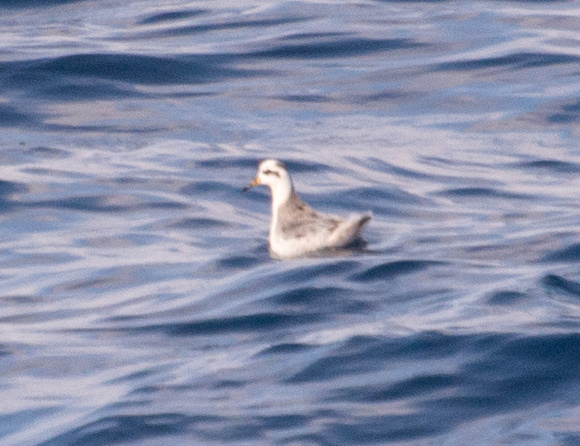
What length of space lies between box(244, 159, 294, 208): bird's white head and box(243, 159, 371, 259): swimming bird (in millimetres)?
67

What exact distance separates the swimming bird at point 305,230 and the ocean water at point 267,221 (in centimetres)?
25

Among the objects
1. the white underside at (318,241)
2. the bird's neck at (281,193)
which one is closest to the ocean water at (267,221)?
the white underside at (318,241)

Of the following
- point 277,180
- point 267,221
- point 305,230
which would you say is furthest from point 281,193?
point 267,221

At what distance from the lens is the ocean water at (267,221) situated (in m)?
7.79

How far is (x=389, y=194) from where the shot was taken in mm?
15680

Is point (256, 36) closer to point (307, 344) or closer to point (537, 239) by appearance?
point (537, 239)

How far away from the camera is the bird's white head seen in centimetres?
1370

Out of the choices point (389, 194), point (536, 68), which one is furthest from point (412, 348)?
point (536, 68)

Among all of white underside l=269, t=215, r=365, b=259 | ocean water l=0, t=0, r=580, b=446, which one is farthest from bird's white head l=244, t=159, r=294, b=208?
white underside l=269, t=215, r=365, b=259

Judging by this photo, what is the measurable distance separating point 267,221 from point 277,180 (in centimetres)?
114

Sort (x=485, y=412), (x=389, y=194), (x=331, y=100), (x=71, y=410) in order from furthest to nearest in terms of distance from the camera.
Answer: (x=331, y=100)
(x=389, y=194)
(x=71, y=410)
(x=485, y=412)

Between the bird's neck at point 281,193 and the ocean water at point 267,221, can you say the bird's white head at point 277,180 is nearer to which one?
the bird's neck at point 281,193

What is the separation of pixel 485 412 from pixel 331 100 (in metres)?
12.6

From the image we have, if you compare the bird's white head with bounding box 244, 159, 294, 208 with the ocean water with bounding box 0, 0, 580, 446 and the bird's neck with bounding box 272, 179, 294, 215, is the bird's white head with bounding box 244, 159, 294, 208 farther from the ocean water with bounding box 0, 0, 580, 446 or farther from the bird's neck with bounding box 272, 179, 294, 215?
the ocean water with bounding box 0, 0, 580, 446
